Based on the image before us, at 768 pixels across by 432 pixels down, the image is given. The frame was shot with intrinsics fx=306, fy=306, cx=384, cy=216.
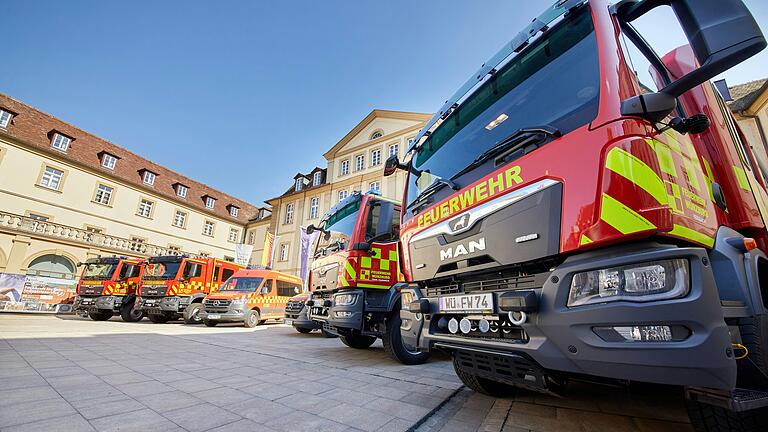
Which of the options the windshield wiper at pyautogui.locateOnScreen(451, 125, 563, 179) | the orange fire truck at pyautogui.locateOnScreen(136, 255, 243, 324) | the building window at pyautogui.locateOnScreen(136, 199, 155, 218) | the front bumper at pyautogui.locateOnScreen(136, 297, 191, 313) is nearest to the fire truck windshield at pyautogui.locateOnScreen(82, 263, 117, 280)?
the orange fire truck at pyautogui.locateOnScreen(136, 255, 243, 324)

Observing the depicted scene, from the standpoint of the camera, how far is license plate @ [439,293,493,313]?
185cm

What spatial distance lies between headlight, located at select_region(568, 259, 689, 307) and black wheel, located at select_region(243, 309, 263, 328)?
11.3 m

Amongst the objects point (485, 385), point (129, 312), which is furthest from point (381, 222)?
point (129, 312)

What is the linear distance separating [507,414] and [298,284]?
1248 cm

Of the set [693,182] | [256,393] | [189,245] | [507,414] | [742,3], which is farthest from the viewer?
[189,245]

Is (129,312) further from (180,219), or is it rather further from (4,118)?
(4,118)

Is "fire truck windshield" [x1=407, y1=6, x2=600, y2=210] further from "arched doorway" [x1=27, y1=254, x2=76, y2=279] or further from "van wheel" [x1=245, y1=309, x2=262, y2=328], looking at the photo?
"arched doorway" [x1=27, y1=254, x2=76, y2=279]

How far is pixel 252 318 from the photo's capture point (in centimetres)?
1103

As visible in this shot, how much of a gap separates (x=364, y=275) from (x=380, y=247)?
54cm

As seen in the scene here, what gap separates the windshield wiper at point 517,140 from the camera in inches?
71.1

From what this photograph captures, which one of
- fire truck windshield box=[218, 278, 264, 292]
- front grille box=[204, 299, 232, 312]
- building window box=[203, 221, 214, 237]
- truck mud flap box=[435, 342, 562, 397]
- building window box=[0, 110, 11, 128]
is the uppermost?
building window box=[0, 110, 11, 128]

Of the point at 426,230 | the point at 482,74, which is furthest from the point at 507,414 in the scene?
the point at 482,74

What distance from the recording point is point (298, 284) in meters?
13.7

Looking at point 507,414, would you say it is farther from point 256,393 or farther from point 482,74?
point 482,74
